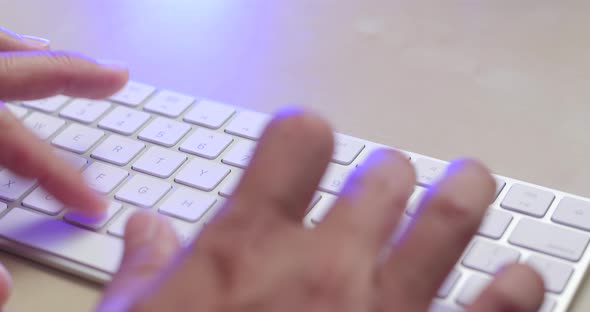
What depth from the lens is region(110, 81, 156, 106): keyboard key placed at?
0.58m

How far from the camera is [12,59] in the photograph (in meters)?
0.55

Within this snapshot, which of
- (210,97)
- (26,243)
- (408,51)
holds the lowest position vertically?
(26,243)

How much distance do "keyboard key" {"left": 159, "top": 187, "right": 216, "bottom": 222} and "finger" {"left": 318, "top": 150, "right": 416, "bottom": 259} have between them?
144 mm

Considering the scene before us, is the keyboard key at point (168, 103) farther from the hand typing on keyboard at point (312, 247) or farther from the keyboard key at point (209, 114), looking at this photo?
the hand typing on keyboard at point (312, 247)

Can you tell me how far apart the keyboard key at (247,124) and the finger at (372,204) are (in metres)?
0.19

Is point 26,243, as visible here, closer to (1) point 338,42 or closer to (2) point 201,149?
(2) point 201,149

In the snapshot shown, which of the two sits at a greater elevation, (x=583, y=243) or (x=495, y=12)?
(x=495, y=12)

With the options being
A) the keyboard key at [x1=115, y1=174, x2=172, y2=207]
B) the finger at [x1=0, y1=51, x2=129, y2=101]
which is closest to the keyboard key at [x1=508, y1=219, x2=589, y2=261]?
the keyboard key at [x1=115, y1=174, x2=172, y2=207]

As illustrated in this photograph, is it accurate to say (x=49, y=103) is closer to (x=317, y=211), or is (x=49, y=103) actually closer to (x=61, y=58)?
(x=61, y=58)

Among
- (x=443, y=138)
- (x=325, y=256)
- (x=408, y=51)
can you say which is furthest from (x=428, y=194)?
(x=408, y=51)

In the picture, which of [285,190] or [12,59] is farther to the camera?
[12,59]

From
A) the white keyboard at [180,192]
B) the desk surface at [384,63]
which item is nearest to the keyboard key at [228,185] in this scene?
the white keyboard at [180,192]

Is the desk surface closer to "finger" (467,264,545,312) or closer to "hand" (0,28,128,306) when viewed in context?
"hand" (0,28,128,306)

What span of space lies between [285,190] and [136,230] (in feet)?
0.33
